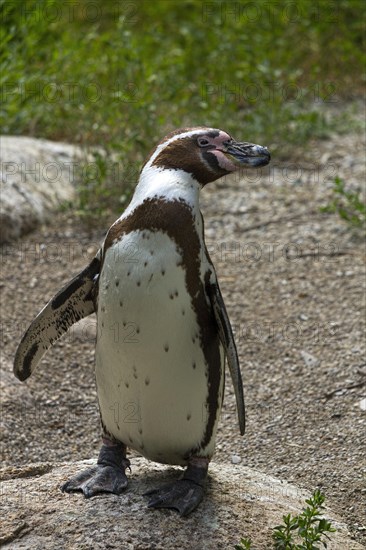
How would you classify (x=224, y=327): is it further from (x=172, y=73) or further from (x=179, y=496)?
(x=172, y=73)

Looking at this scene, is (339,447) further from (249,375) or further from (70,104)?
(70,104)

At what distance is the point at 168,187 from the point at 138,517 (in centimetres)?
93

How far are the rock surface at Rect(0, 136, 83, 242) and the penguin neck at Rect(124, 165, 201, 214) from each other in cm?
273

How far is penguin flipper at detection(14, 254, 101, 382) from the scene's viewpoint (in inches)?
121

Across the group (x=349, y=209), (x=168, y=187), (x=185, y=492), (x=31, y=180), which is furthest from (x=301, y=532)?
(x=31, y=180)

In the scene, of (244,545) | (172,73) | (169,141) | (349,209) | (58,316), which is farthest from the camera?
(172,73)

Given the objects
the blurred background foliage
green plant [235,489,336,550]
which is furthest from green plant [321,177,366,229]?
green plant [235,489,336,550]

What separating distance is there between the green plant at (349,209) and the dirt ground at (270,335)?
Result: 0.09 m

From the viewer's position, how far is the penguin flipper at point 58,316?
10.0 ft

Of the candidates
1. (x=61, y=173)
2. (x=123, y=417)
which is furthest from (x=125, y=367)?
(x=61, y=173)

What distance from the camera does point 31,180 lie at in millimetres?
5859

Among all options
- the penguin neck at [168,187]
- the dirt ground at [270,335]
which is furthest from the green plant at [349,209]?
the penguin neck at [168,187]

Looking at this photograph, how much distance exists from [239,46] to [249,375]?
361 centimetres

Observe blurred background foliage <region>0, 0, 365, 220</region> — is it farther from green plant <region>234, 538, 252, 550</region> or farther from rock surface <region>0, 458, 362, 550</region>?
green plant <region>234, 538, 252, 550</region>
